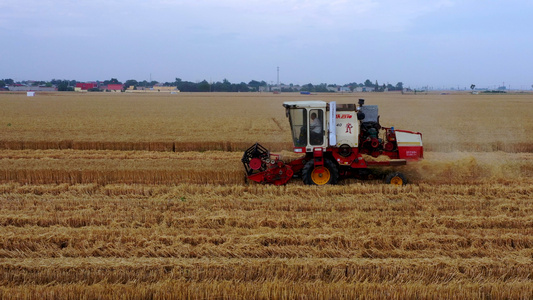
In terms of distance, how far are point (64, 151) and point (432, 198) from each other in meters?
12.9

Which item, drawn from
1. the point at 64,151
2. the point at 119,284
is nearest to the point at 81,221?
the point at 119,284

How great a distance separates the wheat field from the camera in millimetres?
5750

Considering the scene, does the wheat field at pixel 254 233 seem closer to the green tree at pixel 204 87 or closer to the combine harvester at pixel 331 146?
the combine harvester at pixel 331 146

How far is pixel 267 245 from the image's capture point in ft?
23.2

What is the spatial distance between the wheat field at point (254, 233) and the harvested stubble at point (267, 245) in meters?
0.03

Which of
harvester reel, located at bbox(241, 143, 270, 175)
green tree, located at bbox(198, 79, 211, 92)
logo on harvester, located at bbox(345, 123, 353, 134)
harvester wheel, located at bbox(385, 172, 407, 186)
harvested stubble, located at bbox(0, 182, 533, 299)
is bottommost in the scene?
harvested stubble, located at bbox(0, 182, 533, 299)

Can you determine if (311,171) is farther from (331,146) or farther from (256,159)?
(256,159)

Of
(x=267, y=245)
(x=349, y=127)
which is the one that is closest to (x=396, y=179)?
(x=349, y=127)

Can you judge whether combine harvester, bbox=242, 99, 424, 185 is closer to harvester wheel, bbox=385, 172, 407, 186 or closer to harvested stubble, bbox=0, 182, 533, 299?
harvester wheel, bbox=385, 172, 407, 186

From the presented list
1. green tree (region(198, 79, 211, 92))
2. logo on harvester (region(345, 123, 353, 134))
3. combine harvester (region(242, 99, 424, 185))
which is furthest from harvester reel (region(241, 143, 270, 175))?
green tree (region(198, 79, 211, 92))

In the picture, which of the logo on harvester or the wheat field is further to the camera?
the logo on harvester

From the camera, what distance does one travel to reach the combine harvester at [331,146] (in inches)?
430

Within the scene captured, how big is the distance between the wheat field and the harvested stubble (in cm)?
3

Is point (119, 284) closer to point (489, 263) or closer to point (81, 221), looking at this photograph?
point (81, 221)
